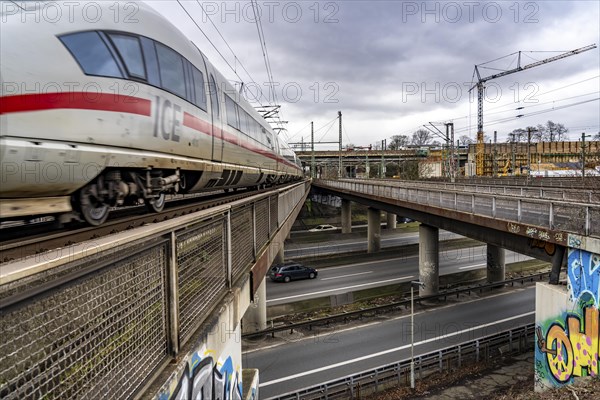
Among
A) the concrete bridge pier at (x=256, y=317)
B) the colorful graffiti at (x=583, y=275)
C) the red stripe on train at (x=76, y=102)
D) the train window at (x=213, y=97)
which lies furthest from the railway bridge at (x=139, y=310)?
the concrete bridge pier at (x=256, y=317)

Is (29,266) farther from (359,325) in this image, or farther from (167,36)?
(359,325)

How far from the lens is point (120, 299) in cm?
275

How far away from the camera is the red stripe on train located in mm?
3805

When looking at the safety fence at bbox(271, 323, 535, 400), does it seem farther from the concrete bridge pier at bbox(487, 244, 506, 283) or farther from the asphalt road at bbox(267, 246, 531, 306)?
the asphalt road at bbox(267, 246, 531, 306)

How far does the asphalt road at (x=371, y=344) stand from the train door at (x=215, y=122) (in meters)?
9.20

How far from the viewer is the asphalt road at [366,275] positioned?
1023 inches

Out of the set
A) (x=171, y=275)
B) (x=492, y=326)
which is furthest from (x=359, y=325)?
(x=171, y=275)

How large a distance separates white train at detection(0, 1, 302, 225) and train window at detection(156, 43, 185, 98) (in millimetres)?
22

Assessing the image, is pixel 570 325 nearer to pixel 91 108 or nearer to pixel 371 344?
pixel 371 344

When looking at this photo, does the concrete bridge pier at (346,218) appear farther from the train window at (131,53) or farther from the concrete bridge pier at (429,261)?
the train window at (131,53)

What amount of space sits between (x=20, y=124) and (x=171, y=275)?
225 centimetres

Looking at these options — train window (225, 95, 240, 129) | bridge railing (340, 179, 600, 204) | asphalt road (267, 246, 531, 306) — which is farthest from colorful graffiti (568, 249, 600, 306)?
asphalt road (267, 246, 531, 306)

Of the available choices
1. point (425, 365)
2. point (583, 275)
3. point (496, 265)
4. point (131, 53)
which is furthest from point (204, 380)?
point (496, 265)

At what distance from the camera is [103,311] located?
253 centimetres
